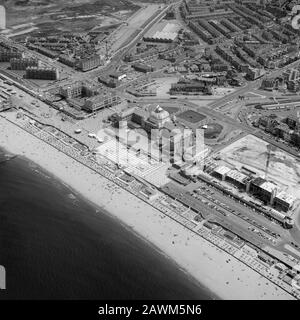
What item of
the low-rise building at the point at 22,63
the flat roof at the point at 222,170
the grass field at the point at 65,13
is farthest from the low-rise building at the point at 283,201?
the grass field at the point at 65,13

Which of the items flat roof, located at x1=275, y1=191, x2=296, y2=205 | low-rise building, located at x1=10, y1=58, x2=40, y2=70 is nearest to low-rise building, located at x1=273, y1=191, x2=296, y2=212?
flat roof, located at x1=275, y1=191, x2=296, y2=205

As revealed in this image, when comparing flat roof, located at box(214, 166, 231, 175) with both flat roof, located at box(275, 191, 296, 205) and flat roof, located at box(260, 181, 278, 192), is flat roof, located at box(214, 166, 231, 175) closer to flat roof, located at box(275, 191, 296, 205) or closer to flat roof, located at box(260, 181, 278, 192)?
flat roof, located at box(260, 181, 278, 192)

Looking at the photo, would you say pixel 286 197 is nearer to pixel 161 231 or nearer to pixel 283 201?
pixel 283 201

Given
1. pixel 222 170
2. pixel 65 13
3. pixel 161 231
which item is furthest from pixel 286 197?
pixel 65 13

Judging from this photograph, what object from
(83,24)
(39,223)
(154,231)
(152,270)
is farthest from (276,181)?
(83,24)

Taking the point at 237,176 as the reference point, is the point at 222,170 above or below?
above

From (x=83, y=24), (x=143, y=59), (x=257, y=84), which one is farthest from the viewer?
(x=83, y=24)

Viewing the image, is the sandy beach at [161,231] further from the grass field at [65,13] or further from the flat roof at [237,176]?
the grass field at [65,13]

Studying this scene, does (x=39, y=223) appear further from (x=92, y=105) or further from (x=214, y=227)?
(x=92, y=105)
